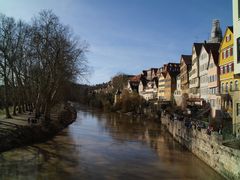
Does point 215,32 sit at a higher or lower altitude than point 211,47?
higher

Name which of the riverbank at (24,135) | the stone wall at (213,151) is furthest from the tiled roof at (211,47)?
the riverbank at (24,135)

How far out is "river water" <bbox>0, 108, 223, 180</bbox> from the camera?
21.4m

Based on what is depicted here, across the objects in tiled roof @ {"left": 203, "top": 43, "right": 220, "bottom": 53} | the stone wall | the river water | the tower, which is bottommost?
the river water

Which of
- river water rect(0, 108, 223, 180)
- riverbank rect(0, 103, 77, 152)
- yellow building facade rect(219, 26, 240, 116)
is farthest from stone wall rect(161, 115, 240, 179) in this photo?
riverbank rect(0, 103, 77, 152)

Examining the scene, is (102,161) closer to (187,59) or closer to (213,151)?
(213,151)

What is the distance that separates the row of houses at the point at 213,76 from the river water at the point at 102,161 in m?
5.60

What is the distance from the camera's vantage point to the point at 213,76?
46.8m

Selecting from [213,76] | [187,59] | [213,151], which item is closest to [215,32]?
[187,59]

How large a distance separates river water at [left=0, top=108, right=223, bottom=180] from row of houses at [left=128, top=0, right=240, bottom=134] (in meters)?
5.60

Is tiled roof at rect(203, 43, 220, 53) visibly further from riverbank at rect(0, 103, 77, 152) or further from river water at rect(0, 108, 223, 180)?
riverbank at rect(0, 103, 77, 152)

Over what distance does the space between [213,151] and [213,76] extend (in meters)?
25.1

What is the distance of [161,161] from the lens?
26.4 metres

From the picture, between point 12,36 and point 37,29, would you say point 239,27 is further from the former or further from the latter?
point 12,36

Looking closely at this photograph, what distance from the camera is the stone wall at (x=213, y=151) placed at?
63.4 ft
